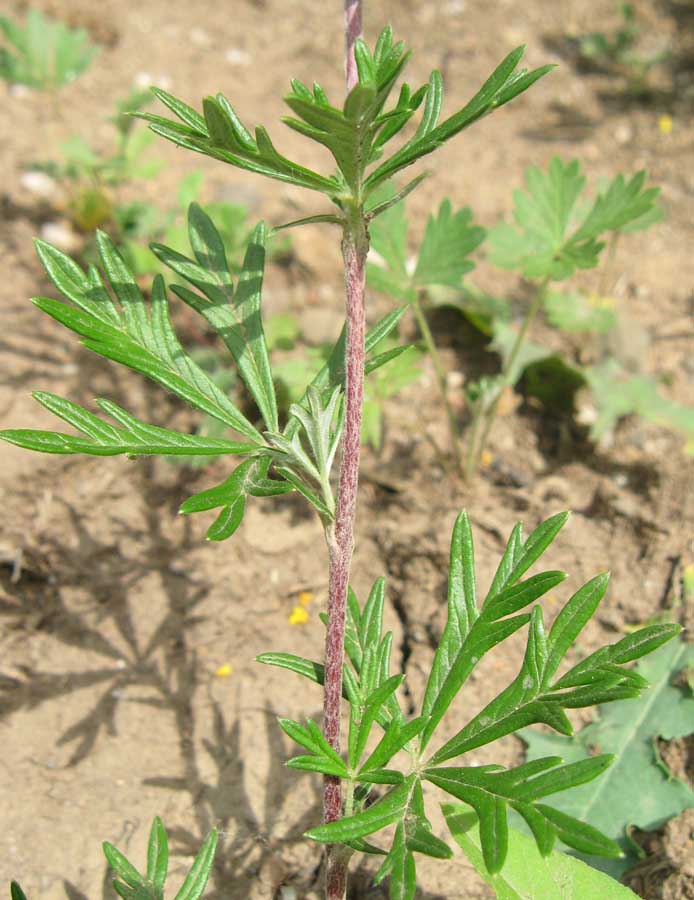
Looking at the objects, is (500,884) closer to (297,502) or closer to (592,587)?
(592,587)

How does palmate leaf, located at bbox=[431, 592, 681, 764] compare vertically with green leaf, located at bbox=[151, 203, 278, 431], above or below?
below

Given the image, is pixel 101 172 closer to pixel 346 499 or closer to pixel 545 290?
pixel 545 290

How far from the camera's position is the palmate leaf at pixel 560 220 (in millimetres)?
2395

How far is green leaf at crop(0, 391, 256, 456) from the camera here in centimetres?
124

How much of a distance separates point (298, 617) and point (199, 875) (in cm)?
91

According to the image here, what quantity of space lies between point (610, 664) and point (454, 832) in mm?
408

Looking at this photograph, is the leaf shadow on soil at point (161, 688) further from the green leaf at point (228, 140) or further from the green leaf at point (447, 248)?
the green leaf at point (228, 140)

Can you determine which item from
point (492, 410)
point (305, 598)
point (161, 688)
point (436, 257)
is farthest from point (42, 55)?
point (161, 688)

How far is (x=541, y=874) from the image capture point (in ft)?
5.00

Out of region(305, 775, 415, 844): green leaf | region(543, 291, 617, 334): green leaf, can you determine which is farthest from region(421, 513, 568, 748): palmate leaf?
region(543, 291, 617, 334): green leaf

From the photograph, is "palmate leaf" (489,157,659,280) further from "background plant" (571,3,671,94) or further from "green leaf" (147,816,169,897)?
"background plant" (571,3,671,94)

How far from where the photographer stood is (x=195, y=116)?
1.19 meters

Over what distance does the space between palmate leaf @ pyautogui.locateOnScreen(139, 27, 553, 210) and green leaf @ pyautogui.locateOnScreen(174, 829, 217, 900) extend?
1107mm

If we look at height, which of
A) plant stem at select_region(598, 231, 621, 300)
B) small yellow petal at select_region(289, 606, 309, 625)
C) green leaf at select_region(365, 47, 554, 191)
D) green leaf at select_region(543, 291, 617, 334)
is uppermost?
plant stem at select_region(598, 231, 621, 300)
